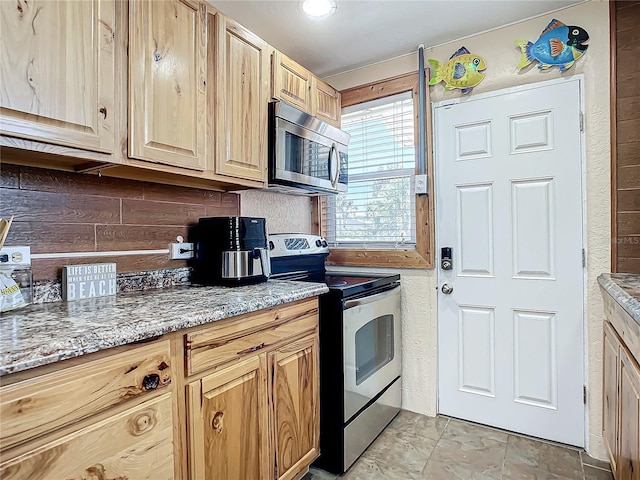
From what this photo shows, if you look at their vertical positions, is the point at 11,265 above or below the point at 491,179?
below

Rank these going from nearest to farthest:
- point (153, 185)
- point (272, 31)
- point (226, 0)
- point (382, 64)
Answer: point (153, 185)
point (226, 0)
point (272, 31)
point (382, 64)

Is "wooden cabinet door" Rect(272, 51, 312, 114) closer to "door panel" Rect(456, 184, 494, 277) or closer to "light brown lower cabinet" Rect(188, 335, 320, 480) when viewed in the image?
"door panel" Rect(456, 184, 494, 277)

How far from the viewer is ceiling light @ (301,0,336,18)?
5.95 ft

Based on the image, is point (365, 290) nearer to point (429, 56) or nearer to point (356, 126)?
point (356, 126)

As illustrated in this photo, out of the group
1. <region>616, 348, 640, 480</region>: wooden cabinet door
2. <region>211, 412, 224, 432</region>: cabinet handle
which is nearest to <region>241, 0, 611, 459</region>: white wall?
<region>616, 348, 640, 480</region>: wooden cabinet door

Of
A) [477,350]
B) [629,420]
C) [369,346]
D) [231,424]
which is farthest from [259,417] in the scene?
[477,350]

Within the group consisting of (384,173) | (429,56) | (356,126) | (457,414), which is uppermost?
(429,56)

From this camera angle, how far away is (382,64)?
254 cm

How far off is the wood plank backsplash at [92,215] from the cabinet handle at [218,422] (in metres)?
0.77

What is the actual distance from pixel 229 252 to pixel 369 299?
81 centimetres

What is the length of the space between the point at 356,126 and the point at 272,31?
861mm

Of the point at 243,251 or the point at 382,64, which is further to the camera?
the point at 382,64

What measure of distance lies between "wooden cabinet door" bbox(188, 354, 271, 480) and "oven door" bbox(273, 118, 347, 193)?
3.31 feet

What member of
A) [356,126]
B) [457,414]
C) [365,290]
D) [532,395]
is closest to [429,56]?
[356,126]
